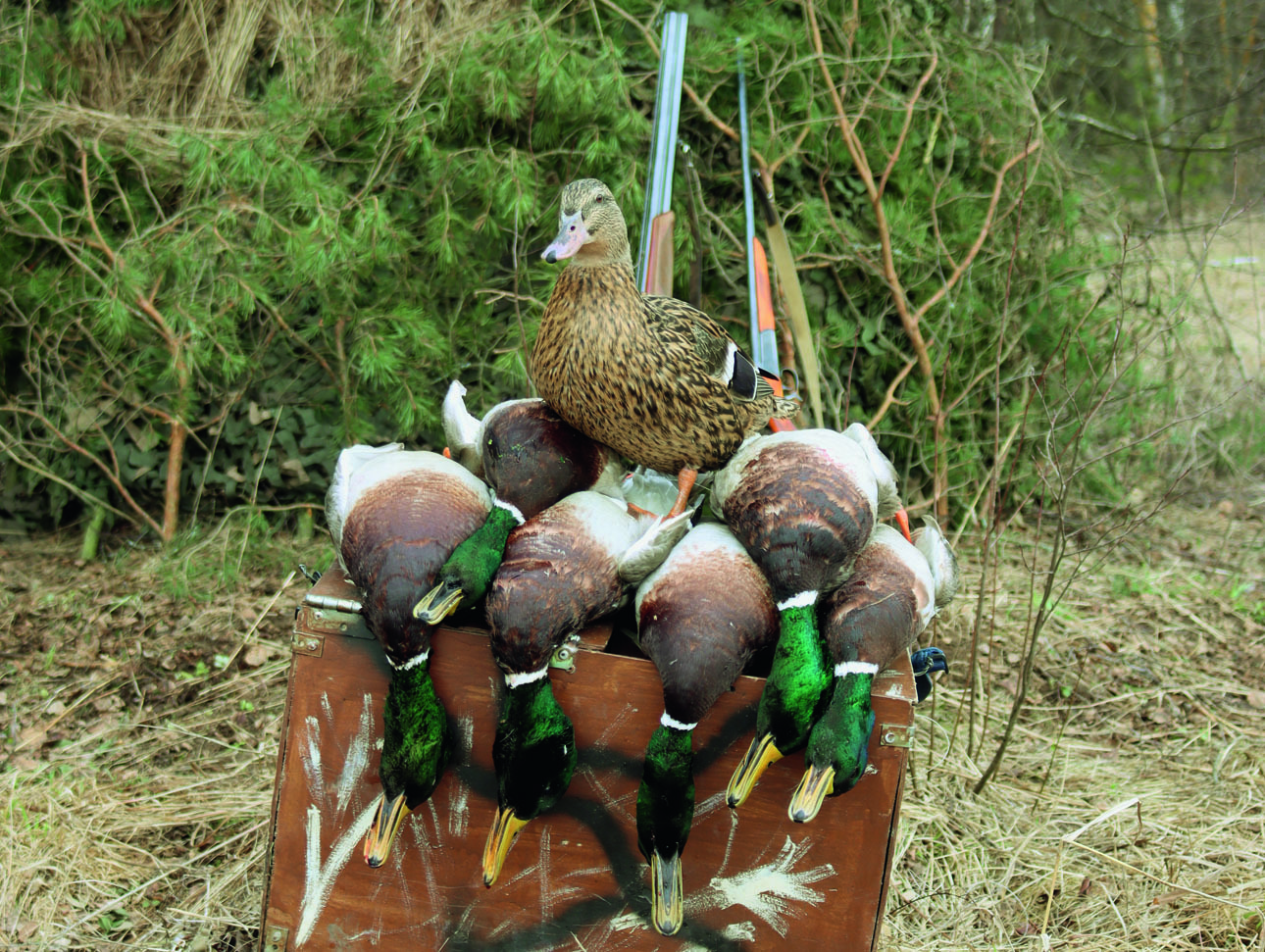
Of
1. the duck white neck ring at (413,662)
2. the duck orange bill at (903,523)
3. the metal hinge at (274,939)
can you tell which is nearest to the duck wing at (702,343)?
the duck orange bill at (903,523)

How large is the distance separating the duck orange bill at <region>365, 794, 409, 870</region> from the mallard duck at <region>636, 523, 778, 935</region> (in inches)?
15.1

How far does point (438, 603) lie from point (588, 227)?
70 centimetres

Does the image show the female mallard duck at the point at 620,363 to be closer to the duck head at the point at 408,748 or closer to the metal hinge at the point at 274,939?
the duck head at the point at 408,748

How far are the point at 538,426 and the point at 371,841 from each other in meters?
0.78

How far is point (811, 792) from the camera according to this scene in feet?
4.38

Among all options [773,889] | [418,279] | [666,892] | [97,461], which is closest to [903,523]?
[773,889]

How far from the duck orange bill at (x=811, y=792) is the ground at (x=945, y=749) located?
2.80ft

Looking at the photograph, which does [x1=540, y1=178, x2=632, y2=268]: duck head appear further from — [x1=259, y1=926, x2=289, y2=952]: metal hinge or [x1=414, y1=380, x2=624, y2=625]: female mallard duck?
[x1=259, y1=926, x2=289, y2=952]: metal hinge

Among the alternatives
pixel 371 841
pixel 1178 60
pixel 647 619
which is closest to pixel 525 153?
pixel 647 619

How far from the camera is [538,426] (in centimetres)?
182

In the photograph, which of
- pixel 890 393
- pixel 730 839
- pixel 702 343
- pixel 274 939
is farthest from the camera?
pixel 890 393

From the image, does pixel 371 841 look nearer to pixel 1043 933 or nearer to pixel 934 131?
pixel 1043 933

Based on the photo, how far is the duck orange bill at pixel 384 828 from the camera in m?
1.46

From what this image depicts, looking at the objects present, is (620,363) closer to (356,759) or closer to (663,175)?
(356,759)
